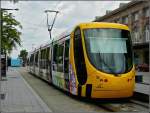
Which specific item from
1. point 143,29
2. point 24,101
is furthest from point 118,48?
point 143,29

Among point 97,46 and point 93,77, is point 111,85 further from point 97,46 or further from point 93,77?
point 97,46

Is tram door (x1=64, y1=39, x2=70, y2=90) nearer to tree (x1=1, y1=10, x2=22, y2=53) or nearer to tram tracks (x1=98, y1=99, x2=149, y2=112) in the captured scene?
tram tracks (x1=98, y1=99, x2=149, y2=112)

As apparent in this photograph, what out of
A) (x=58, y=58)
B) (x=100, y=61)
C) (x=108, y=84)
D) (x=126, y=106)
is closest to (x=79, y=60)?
(x=100, y=61)

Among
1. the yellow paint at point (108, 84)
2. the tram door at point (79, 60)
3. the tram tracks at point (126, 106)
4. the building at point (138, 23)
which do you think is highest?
the building at point (138, 23)

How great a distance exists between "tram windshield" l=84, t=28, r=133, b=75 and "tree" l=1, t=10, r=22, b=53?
Result: 66.6 feet

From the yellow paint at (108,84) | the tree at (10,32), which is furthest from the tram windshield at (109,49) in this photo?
the tree at (10,32)

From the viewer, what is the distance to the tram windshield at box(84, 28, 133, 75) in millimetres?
15881

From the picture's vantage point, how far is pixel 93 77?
15562mm

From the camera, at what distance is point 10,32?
1447 inches

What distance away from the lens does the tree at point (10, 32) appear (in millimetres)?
36487

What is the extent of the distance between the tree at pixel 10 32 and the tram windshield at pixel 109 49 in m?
20.3

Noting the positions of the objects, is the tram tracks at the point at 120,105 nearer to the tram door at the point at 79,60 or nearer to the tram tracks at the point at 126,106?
the tram tracks at the point at 126,106

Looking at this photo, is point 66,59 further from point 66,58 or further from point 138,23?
point 138,23

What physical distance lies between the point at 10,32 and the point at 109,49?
21564 millimetres
